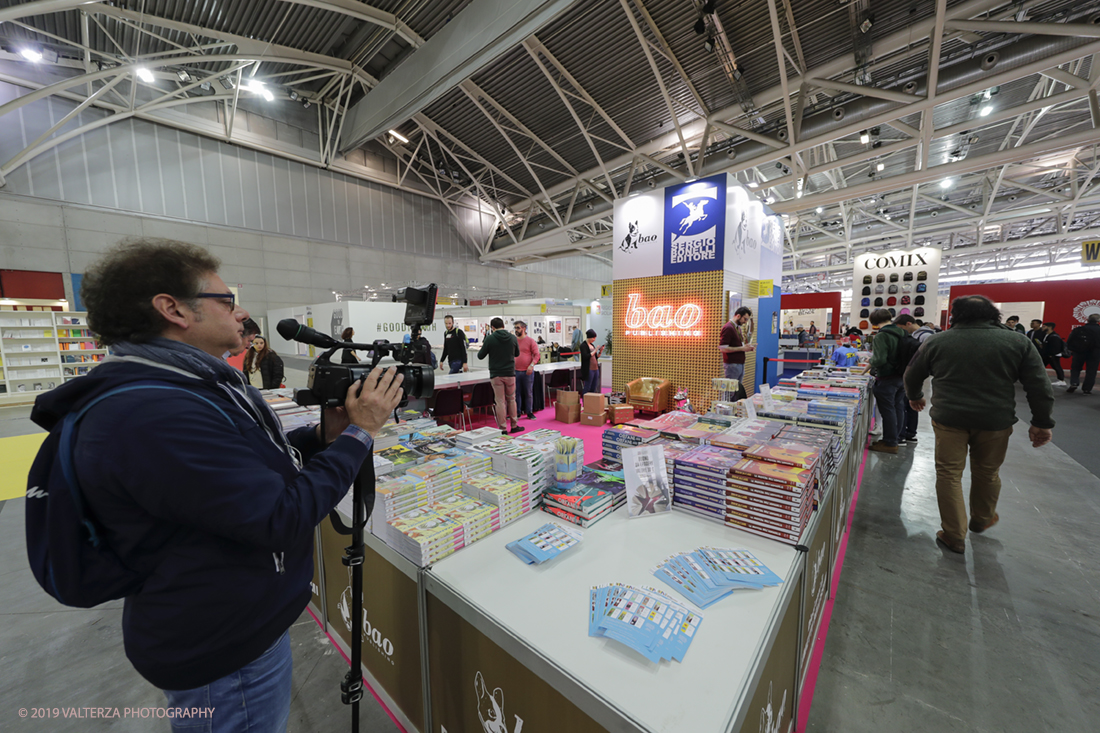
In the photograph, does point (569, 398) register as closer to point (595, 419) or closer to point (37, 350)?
point (595, 419)

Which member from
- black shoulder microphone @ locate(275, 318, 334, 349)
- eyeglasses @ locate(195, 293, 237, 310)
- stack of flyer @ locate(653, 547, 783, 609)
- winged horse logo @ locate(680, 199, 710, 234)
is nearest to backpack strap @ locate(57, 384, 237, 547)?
eyeglasses @ locate(195, 293, 237, 310)

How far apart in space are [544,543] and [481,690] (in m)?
0.43

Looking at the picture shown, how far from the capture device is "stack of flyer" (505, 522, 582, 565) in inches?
51.9

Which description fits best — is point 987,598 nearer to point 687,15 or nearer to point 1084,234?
point 687,15

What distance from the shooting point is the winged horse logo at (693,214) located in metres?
6.55

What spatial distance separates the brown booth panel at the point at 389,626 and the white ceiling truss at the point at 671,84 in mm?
7378

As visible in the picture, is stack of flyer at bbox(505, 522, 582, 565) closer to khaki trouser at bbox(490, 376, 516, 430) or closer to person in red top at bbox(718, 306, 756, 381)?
khaki trouser at bbox(490, 376, 516, 430)

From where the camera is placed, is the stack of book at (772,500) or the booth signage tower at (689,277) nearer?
the stack of book at (772,500)

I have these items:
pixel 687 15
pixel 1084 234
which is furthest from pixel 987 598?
pixel 1084 234

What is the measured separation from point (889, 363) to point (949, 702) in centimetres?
369

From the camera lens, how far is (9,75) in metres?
8.16

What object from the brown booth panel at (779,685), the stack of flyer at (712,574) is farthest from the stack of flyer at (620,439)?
the brown booth panel at (779,685)

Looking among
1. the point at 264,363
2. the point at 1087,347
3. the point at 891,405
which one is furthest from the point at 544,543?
the point at 1087,347

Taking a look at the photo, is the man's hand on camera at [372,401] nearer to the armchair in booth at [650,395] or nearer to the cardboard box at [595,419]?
the cardboard box at [595,419]
